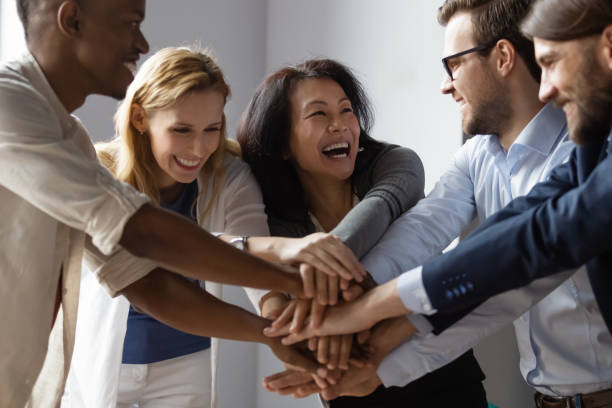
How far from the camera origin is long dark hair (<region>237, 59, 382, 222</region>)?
6.89ft

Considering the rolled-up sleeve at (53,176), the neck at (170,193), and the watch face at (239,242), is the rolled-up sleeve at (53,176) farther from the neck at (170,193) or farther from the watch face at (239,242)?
the neck at (170,193)

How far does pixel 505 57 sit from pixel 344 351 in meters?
0.89

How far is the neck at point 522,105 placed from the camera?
6.07ft

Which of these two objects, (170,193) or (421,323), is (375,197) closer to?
(421,323)

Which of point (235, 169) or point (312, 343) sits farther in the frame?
A: point (235, 169)

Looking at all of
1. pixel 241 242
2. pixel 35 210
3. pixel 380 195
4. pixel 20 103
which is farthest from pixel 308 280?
pixel 20 103

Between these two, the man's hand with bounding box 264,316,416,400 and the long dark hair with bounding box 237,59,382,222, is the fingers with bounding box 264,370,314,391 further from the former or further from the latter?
the long dark hair with bounding box 237,59,382,222

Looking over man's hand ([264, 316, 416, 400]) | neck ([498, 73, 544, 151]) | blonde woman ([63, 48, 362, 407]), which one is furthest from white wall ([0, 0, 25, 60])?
neck ([498, 73, 544, 151])

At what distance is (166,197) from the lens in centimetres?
215

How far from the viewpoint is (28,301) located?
1259mm

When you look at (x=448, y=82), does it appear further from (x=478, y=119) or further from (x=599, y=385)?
(x=599, y=385)

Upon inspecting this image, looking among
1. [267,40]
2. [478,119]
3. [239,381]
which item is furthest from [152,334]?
[267,40]

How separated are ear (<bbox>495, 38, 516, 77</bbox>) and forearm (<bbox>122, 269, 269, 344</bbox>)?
0.93 m

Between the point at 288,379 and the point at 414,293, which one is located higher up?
the point at 414,293
